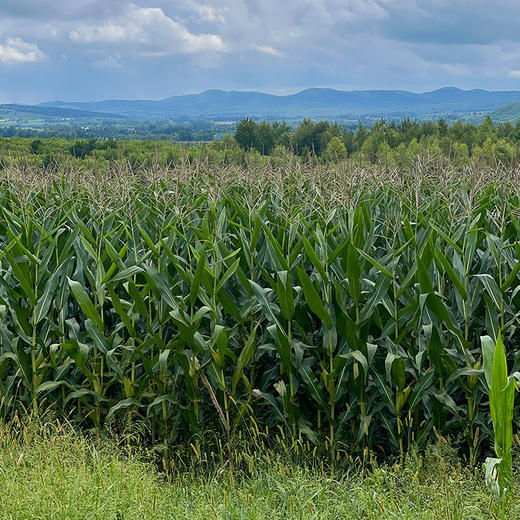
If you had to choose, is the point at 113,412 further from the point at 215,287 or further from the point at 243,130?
the point at 243,130

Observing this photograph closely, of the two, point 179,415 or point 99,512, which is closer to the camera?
point 99,512

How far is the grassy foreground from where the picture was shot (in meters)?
3.05

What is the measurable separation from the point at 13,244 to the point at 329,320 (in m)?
2.78

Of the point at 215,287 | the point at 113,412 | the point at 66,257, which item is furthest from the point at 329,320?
the point at 66,257

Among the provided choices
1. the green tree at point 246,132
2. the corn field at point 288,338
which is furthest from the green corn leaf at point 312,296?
the green tree at point 246,132

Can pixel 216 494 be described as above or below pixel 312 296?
below

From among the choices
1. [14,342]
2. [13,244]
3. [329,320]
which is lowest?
[14,342]

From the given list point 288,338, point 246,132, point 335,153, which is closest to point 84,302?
point 288,338

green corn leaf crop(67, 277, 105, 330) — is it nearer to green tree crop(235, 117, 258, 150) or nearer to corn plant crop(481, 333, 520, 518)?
corn plant crop(481, 333, 520, 518)

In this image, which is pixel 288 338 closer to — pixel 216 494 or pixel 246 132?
pixel 216 494

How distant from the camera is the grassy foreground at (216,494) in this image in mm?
3055

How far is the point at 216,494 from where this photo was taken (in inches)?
147

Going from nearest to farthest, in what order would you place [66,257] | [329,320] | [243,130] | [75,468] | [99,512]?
[99,512]
[75,468]
[329,320]
[66,257]
[243,130]

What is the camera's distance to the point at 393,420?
175 inches
